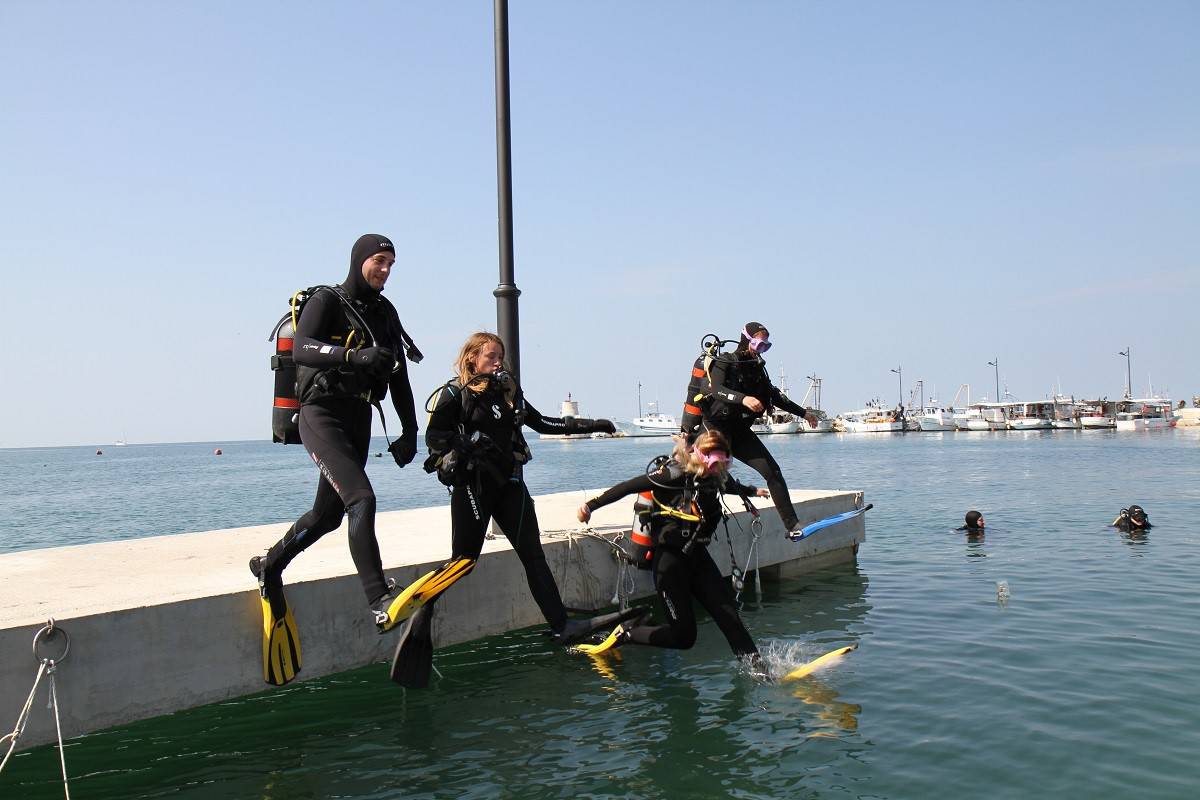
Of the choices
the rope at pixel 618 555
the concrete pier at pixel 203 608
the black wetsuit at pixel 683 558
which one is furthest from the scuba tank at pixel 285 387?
the rope at pixel 618 555

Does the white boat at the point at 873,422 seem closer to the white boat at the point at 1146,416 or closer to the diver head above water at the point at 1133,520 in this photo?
the white boat at the point at 1146,416

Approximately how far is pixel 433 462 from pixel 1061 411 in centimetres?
15471

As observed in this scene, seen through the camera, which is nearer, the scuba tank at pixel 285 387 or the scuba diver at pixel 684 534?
the scuba tank at pixel 285 387

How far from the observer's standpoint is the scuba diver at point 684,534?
677 cm

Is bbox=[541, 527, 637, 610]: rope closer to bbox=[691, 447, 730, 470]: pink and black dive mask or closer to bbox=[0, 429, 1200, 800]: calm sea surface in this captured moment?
bbox=[0, 429, 1200, 800]: calm sea surface

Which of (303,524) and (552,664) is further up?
(303,524)

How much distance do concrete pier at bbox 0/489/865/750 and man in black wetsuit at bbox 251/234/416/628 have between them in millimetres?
432

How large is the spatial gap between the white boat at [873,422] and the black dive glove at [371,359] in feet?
490

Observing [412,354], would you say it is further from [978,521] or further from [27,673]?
[978,521]

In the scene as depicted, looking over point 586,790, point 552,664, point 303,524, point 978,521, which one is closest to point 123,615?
point 303,524

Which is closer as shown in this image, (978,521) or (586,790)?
(586,790)

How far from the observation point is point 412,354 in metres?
6.09

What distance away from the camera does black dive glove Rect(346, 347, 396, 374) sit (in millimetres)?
4984

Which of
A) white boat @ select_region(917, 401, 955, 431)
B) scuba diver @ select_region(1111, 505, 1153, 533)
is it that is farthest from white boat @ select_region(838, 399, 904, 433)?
scuba diver @ select_region(1111, 505, 1153, 533)
